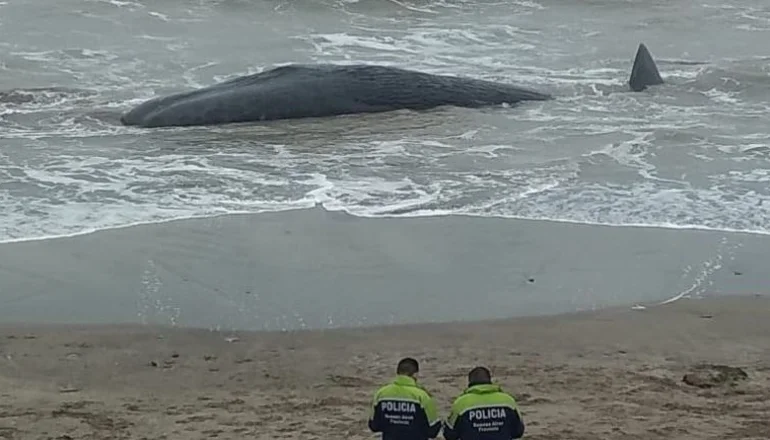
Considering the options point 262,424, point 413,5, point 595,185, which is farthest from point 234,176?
point 413,5

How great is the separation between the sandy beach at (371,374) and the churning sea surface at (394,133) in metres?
2.78

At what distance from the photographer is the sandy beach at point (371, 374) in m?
8.55

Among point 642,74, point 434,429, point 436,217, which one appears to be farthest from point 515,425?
point 642,74

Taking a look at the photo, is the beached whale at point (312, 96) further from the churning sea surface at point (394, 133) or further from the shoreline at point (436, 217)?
the shoreline at point (436, 217)

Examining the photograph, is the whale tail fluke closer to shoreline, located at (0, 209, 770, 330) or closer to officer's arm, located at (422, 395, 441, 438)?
shoreline, located at (0, 209, 770, 330)

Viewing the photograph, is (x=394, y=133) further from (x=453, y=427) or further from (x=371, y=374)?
(x=453, y=427)

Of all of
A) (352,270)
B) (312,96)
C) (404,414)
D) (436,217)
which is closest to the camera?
(404,414)

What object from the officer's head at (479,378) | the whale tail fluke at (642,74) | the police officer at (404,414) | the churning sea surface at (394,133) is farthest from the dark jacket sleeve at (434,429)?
the whale tail fluke at (642,74)

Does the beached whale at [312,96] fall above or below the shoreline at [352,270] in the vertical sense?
above

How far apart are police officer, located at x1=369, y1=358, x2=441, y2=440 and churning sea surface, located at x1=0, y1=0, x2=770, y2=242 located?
6796 millimetres

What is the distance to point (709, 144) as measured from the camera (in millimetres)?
17219

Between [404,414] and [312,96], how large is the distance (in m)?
11.4

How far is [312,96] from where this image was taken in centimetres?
1784

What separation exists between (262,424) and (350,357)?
5.40ft
